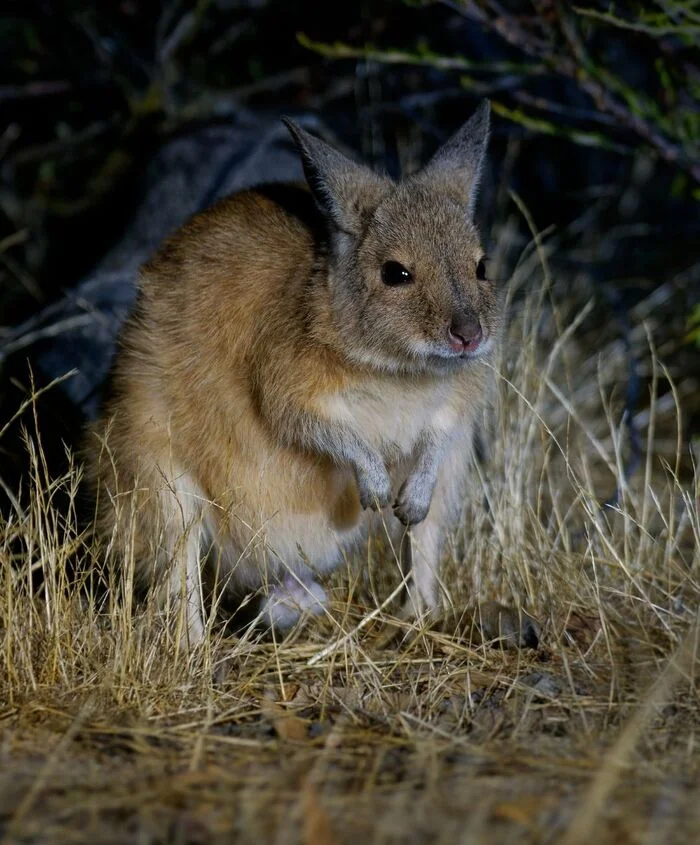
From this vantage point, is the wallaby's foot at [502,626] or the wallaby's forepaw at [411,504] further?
the wallaby's forepaw at [411,504]

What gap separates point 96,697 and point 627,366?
4129 millimetres

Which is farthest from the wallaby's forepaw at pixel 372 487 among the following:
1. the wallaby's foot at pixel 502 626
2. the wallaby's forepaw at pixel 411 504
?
the wallaby's foot at pixel 502 626

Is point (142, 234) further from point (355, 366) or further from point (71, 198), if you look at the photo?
point (355, 366)

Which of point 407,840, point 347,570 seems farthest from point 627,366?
point 407,840

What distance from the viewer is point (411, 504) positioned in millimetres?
4398

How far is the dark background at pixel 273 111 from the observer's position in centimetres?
714

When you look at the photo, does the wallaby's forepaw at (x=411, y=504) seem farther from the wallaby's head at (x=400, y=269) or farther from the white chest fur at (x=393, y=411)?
the wallaby's head at (x=400, y=269)

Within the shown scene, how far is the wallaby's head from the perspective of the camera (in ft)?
13.3

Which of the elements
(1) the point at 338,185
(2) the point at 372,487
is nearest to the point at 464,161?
(1) the point at 338,185

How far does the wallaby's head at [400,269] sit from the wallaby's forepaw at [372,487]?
0.41 metres

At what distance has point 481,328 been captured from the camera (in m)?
4.02

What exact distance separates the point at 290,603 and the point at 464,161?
1892 mm

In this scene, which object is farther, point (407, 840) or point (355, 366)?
point (355, 366)

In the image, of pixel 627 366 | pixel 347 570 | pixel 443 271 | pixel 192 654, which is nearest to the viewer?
A: pixel 192 654
